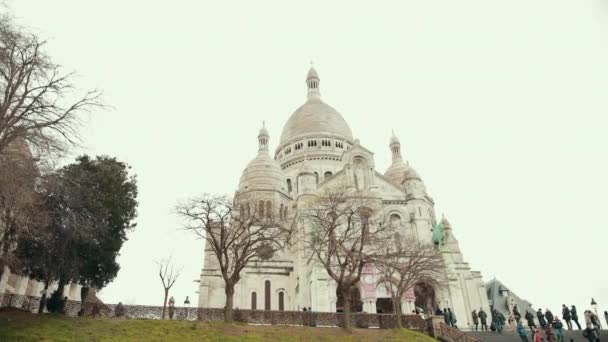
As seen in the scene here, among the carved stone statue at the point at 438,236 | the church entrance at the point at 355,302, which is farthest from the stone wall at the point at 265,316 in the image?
the carved stone statue at the point at 438,236

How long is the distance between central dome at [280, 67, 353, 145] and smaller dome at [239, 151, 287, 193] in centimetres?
1069

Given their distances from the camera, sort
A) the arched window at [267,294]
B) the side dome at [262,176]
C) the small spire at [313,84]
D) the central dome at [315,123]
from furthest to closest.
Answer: the small spire at [313,84] → the central dome at [315,123] → the side dome at [262,176] → the arched window at [267,294]

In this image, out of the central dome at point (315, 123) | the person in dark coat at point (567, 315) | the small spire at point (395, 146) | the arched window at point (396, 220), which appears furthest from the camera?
the central dome at point (315, 123)

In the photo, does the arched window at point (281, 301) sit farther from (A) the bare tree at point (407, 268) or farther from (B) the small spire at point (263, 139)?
(B) the small spire at point (263, 139)

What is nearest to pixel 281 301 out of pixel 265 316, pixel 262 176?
pixel 265 316

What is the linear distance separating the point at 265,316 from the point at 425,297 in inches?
Answer: 685

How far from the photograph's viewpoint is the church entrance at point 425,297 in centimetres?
3594

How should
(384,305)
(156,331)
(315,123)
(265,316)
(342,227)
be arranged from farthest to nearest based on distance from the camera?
(315,123) → (342,227) → (384,305) → (265,316) → (156,331)

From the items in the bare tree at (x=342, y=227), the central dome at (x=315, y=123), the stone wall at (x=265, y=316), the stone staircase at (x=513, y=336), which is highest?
the central dome at (x=315, y=123)

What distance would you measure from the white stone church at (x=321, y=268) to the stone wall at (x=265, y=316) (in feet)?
22.5

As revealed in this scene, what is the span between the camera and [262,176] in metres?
50.0

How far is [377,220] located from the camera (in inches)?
1544

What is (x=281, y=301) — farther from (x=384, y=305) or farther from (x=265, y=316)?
(x=265, y=316)

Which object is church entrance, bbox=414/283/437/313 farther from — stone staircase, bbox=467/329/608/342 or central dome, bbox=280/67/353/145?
central dome, bbox=280/67/353/145
